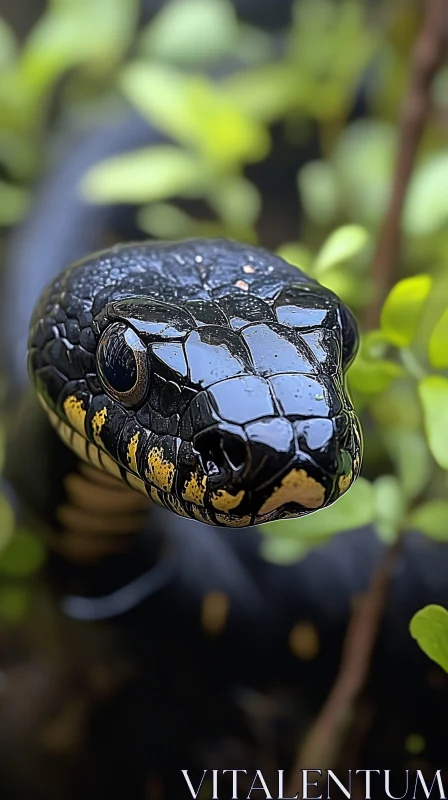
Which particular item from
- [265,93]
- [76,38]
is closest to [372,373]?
[265,93]

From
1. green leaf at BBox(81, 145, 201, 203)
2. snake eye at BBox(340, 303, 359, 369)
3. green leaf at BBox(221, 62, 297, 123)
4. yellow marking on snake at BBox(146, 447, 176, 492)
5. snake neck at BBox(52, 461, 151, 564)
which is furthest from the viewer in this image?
green leaf at BBox(221, 62, 297, 123)

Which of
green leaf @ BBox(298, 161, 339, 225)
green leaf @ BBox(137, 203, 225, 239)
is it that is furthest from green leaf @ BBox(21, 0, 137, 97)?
green leaf @ BBox(298, 161, 339, 225)

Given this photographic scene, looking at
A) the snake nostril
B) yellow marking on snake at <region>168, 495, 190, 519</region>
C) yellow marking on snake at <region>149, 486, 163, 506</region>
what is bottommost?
yellow marking on snake at <region>149, 486, 163, 506</region>

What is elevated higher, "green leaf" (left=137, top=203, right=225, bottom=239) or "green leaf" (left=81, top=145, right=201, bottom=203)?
"green leaf" (left=81, top=145, right=201, bottom=203)

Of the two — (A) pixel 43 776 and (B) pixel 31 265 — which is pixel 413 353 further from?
(B) pixel 31 265

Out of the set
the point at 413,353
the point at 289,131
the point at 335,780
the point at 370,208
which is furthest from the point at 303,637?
the point at 289,131

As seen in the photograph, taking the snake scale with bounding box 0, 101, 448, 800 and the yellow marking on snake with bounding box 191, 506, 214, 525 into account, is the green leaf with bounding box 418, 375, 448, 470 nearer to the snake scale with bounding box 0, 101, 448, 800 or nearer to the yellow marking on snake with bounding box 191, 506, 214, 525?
the snake scale with bounding box 0, 101, 448, 800
